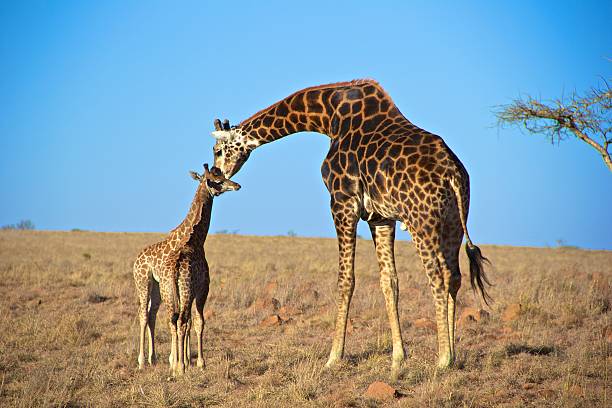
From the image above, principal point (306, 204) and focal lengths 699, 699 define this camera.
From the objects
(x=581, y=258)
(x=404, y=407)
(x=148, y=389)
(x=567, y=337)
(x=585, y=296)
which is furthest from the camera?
(x=581, y=258)

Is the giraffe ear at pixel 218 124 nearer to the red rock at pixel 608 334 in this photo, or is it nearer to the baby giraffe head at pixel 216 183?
the baby giraffe head at pixel 216 183

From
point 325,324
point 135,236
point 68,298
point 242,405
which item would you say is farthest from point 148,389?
point 135,236

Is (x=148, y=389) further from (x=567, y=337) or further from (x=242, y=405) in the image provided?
(x=567, y=337)

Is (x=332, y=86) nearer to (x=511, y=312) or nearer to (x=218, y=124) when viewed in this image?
(x=218, y=124)

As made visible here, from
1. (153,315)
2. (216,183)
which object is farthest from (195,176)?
(153,315)

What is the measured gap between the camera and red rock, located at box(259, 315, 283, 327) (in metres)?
12.0

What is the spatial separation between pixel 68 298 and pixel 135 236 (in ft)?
97.2

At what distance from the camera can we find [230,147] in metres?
10.0

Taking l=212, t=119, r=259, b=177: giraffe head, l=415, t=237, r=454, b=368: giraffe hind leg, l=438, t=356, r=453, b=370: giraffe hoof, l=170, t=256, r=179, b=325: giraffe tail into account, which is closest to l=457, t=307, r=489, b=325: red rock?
l=438, t=356, r=453, b=370: giraffe hoof

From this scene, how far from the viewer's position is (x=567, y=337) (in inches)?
413

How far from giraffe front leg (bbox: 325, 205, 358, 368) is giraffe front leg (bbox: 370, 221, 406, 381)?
1.25ft

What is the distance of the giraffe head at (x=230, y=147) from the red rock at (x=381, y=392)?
4.09 m

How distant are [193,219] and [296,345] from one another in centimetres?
258

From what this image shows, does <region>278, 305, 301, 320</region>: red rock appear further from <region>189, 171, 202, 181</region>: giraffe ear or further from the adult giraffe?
<region>189, 171, 202, 181</region>: giraffe ear
